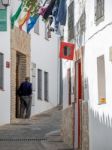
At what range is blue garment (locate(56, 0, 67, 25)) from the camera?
2049 centimetres

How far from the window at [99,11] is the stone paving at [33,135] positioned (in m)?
5.34

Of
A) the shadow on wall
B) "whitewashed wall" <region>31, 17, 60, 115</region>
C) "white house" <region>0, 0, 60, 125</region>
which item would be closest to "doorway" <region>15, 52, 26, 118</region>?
"white house" <region>0, 0, 60, 125</region>

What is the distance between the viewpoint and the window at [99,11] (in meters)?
15.6

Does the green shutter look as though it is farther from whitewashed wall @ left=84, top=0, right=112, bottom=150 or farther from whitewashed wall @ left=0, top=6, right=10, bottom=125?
whitewashed wall @ left=84, top=0, right=112, bottom=150

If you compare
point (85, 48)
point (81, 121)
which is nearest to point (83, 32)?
point (85, 48)

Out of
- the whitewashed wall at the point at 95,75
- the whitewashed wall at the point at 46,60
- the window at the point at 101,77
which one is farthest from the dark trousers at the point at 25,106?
the window at the point at 101,77

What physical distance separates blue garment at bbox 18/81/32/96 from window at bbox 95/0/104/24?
15215 mm

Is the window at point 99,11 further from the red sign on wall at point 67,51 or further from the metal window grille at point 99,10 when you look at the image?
the red sign on wall at point 67,51

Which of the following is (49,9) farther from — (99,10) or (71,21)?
(99,10)

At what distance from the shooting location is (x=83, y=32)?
18.1 metres

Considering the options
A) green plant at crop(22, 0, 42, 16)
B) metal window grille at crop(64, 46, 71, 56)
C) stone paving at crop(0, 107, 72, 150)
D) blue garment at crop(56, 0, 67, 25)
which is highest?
green plant at crop(22, 0, 42, 16)

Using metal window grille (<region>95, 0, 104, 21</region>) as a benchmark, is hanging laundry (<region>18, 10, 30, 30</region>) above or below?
above

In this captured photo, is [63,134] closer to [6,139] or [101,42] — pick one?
[6,139]

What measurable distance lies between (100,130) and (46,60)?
22205mm
